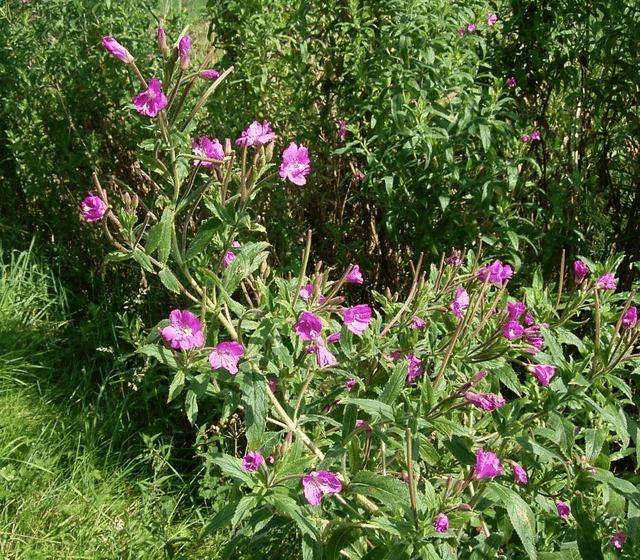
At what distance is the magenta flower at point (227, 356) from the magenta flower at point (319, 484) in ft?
0.85

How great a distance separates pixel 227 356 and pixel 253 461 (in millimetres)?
220

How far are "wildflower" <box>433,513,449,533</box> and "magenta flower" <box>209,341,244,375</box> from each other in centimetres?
48

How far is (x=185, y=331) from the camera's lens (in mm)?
1562

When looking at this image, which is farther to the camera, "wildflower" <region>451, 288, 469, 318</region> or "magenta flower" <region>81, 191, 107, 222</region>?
"wildflower" <region>451, 288, 469, 318</region>

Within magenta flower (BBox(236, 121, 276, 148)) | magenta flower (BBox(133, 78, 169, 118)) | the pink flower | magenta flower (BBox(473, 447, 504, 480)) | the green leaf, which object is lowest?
the green leaf

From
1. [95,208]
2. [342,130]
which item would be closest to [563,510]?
[95,208]

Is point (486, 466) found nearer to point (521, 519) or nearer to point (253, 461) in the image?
point (521, 519)

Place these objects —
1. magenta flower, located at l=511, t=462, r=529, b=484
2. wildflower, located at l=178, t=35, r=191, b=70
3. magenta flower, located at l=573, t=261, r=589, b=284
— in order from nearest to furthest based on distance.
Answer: wildflower, located at l=178, t=35, r=191, b=70
magenta flower, located at l=511, t=462, r=529, b=484
magenta flower, located at l=573, t=261, r=589, b=284

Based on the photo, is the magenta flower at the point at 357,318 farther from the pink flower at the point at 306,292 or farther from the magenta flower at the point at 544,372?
the magenta flower at the point at 544,372

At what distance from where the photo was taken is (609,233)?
9.91ft

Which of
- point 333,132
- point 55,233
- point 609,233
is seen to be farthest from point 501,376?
point 55,233

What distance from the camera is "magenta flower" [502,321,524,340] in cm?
168

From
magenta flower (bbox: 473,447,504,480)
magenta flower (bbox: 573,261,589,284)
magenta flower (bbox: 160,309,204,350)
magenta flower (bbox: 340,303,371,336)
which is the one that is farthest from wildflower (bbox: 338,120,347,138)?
magenta flower (bbox: 473,447,504,480)

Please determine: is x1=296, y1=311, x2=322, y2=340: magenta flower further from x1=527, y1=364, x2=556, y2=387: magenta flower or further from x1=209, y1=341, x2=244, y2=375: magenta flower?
x1=527, y1=364, x2=556, y2=387: magenta flower
